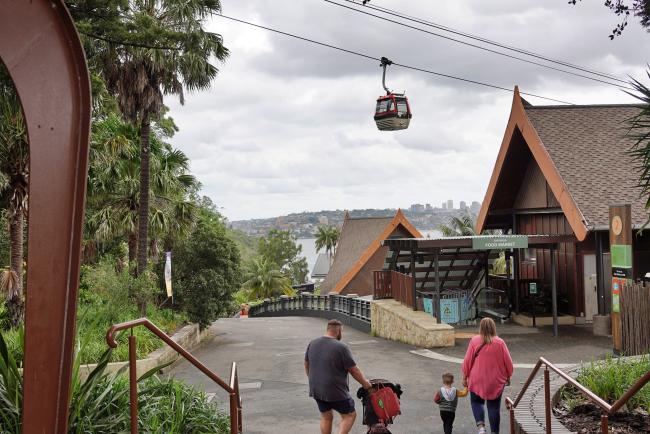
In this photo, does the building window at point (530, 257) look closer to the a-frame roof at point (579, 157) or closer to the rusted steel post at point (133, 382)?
the a-frame roof at point (579, 157)

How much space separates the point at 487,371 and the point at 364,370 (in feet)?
20.2

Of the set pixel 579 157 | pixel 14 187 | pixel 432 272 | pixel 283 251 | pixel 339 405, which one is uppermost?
pixel 283 251

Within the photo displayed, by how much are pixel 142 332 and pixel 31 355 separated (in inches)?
459

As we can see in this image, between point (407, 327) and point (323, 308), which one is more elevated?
point (407, 327)

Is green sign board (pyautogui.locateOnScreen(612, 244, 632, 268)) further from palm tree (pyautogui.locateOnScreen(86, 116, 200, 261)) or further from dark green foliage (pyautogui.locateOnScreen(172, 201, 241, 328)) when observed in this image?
palm tree (pyautogui.locateOnScreen(86, 116, 200, 261))

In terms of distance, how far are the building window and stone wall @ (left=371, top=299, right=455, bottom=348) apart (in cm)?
472

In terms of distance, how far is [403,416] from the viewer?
31.1 feet

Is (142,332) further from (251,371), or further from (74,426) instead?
(74,426)

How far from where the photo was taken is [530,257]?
72.1ft

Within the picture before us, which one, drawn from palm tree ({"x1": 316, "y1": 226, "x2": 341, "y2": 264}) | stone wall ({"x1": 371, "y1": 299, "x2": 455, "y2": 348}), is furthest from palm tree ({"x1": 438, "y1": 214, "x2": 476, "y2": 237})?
palm tree ({"x1": 316, "y1": 226, "x2": 341, "y2": 264})

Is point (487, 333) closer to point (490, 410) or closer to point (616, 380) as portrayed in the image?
point (490, 410)

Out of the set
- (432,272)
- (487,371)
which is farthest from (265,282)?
(487,371)

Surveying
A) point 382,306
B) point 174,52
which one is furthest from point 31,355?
point 382,306

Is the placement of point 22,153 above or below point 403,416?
above
